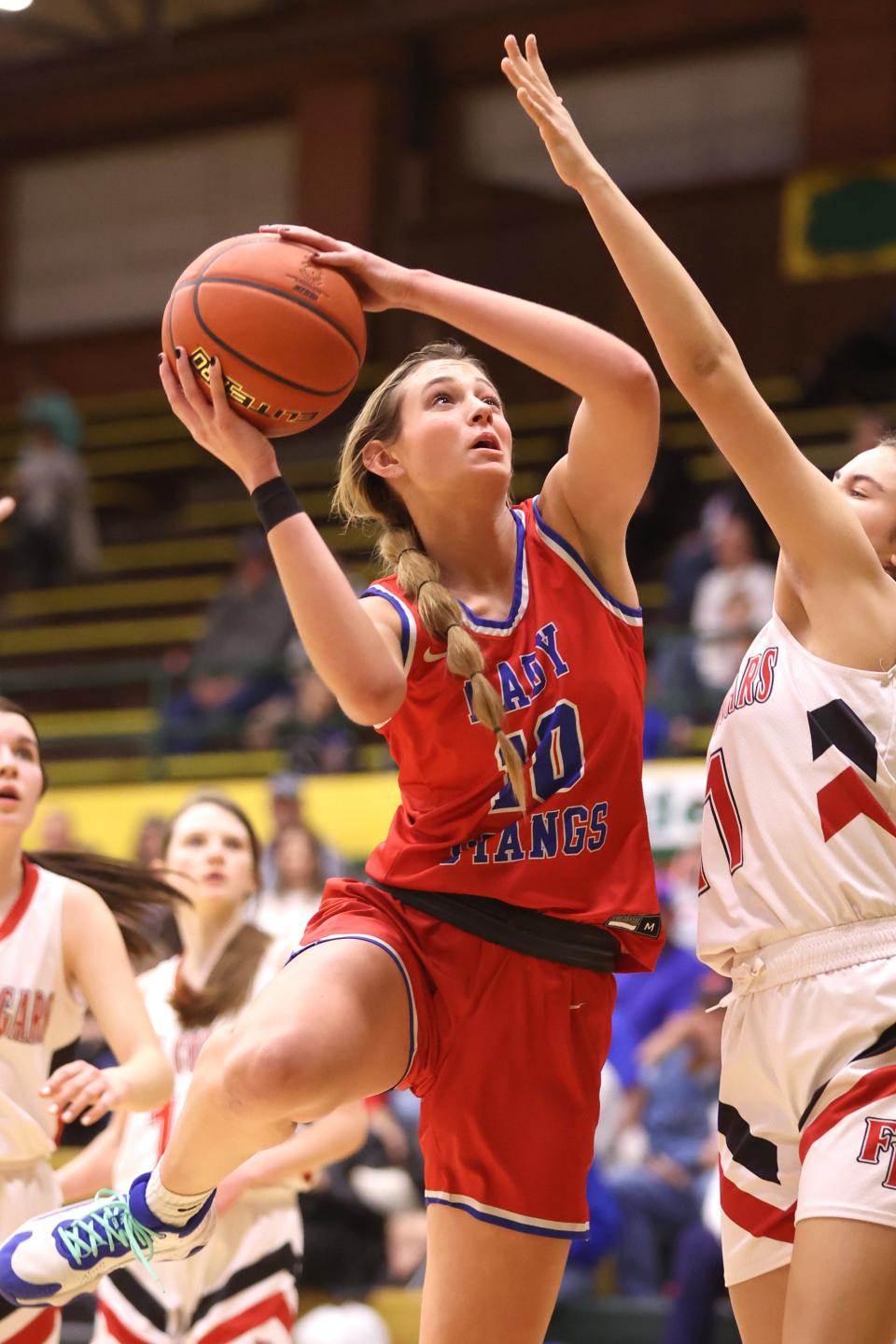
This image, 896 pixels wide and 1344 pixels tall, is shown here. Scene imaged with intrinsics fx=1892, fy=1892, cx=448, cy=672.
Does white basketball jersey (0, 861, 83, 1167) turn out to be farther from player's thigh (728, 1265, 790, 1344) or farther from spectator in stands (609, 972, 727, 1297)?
spectator in stands (609, 972, 727, 1297)

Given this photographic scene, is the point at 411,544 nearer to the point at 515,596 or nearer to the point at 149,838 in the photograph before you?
the point at 515,596

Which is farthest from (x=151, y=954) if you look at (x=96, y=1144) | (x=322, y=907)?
(x=322, y=907)

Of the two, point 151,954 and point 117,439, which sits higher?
point 117,439

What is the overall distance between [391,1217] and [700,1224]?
137 centimetres

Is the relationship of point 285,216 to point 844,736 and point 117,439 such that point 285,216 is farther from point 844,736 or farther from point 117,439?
point 844,736

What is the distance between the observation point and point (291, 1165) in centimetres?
527

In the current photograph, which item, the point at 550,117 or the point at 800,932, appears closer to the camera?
the point at 800,932

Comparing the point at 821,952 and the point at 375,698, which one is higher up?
the point at 375,698

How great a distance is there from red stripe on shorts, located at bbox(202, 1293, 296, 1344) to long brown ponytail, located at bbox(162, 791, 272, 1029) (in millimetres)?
798

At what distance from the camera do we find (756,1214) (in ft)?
11.3

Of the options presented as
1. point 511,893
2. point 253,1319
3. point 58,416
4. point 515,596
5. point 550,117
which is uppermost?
point 58,416

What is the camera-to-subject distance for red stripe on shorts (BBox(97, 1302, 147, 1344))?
5273 mm

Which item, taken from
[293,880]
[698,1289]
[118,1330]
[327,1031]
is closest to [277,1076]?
[327,1031]

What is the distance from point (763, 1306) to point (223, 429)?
189cm
